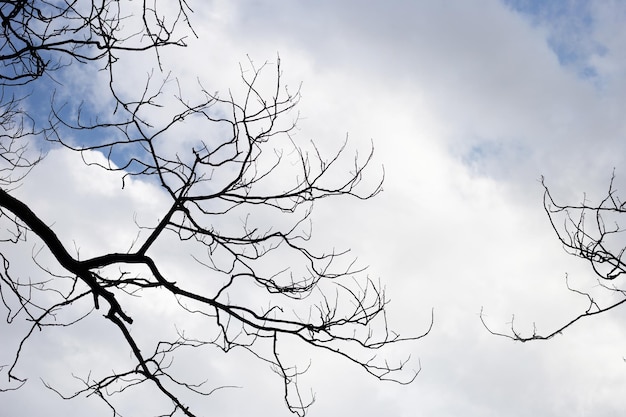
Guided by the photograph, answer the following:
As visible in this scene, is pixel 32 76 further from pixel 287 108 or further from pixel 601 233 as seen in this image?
pixel 601 233

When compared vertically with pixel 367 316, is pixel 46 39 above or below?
above

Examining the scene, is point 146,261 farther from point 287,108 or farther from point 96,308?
point 287,108

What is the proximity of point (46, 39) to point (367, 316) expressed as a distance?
295 cm

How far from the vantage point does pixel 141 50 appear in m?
3.42

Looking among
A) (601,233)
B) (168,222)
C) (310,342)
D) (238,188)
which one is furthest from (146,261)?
(601,233)

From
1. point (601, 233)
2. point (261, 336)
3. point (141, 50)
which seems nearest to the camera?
point (141, 50)

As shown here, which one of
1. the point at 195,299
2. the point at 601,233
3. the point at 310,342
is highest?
the point at 601,233

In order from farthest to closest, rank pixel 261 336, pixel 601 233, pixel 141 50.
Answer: pixel 261 336, pixel 601 233, pixel 141 50

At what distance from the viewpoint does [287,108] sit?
4.06m

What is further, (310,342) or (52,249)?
(310,342)

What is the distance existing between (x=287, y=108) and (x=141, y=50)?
114cm

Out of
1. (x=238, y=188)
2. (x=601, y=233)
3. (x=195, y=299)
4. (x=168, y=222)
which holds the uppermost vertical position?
(x=238, y=188)

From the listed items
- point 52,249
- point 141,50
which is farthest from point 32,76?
point 52,249

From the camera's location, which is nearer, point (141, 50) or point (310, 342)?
point (141, 50)
